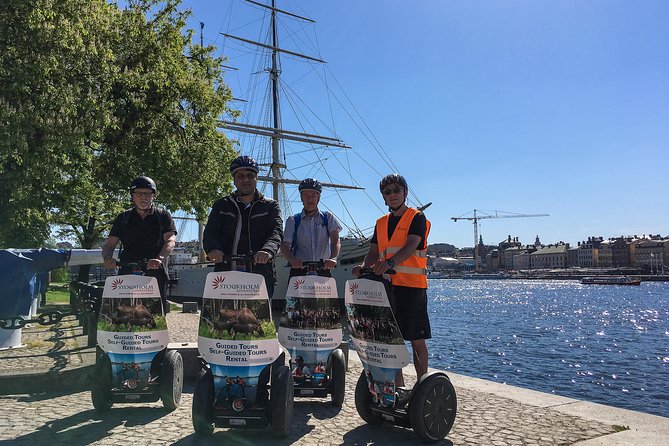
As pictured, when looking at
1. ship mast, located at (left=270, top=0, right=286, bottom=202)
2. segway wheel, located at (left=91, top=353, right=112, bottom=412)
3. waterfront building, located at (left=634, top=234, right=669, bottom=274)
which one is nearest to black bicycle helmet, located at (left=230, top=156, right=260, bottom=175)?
segway wheel, located at (left=91, top=353, right=112, bottom=412)

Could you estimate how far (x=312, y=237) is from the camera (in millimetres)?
5938

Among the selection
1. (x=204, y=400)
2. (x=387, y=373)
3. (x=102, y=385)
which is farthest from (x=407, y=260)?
(x=102, y=385)

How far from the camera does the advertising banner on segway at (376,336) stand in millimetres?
4285

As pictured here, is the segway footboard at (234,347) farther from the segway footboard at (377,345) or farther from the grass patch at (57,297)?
the grass patch at (57,297)

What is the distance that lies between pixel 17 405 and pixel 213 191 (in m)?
17.2

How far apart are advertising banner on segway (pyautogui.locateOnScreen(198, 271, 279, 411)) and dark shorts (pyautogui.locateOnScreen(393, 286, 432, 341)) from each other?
1.19 meters

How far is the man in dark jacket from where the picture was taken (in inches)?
178

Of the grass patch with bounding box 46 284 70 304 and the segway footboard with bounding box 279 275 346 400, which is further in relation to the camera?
the grass patch with bounding box 46 284 70 304

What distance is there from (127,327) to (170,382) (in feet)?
2.20

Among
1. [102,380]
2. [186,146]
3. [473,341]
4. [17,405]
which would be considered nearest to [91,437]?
[102,380]

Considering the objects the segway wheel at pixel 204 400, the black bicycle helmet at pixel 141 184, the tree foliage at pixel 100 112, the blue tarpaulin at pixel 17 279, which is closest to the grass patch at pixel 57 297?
the tree foliage at pixel 100 112

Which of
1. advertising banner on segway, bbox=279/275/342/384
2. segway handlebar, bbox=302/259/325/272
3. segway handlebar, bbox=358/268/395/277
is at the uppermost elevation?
segway handlebar, bbox=302/259/325/272

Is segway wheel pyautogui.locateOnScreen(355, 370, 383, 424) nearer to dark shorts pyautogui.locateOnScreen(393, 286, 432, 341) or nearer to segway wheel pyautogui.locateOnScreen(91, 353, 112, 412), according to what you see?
dark shorts pyautogui.locateOnScreen(393, 286, 432, 341)

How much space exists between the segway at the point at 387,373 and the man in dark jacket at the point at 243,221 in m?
0.82
